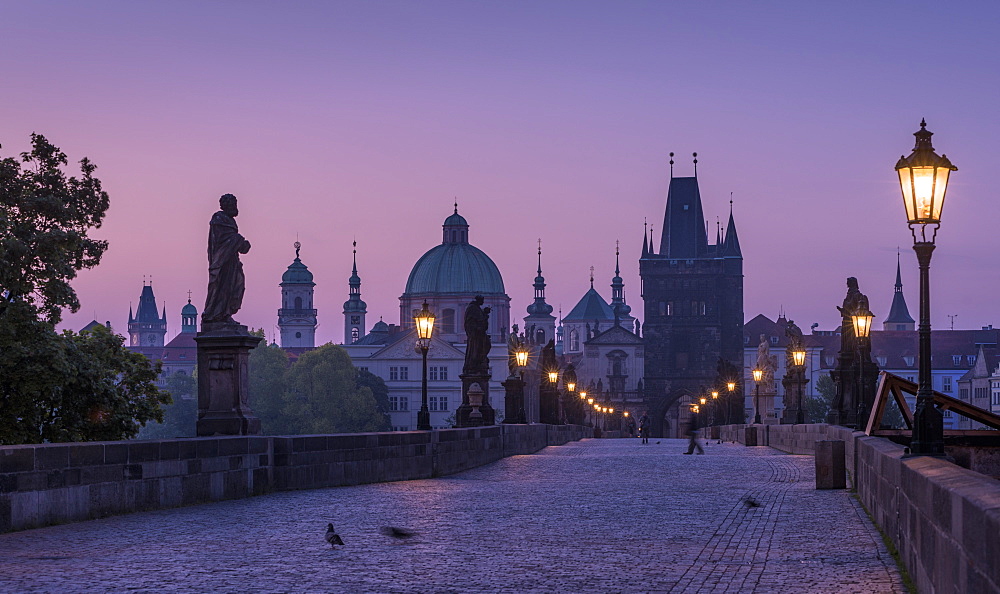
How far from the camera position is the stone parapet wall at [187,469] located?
44.5ft

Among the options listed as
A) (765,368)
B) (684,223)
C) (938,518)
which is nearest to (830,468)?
(938,518)

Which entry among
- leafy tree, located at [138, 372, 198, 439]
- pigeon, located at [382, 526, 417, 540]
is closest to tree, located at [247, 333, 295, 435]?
leafy tree, located at [138, 372, 198, 439]

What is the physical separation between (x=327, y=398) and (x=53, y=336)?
10441 cm

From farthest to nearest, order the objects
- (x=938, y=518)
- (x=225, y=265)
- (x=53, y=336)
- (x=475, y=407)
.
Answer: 1. (x=475, y=407)
2. (x=53, y=336)
3. (x=225, y=265)
4. (x=938, y=518)

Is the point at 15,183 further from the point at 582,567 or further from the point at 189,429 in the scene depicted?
the point at 189,429

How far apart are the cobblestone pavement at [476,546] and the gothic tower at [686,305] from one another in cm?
13162

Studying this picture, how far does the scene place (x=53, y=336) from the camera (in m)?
31.3

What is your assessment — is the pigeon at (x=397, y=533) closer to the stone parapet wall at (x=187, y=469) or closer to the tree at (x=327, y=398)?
the stone parapet wall at (x=187, y=469)

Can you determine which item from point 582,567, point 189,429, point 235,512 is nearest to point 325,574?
point 582,567

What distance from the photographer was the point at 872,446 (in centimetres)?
1408

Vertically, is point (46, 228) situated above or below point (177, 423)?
above

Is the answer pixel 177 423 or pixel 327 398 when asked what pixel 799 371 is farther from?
pixel 177 423

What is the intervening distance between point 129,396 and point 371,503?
1816 centimetres

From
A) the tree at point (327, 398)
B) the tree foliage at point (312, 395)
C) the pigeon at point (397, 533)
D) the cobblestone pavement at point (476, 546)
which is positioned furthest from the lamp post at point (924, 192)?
the tree at point (327, 398)
